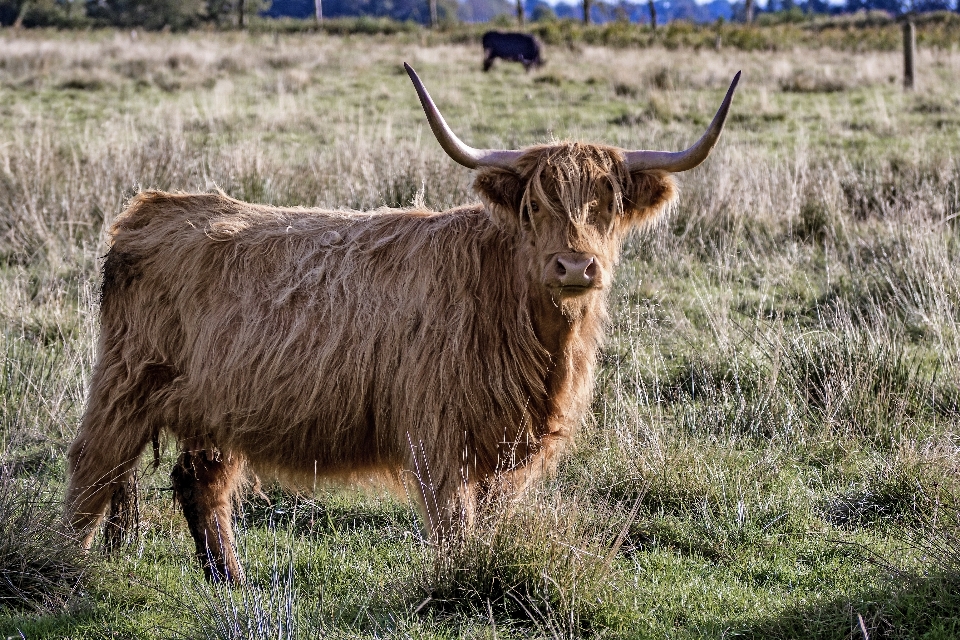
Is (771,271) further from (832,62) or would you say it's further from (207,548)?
(832,62)

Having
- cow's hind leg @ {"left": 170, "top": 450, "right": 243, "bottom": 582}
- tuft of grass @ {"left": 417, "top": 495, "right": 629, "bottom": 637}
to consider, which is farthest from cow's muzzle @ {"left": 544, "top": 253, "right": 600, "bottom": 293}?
cow's hind leg @ {"left": 170, "top": 450, "right": 243, "bottom": 582}

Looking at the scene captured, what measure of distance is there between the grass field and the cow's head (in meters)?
0.71

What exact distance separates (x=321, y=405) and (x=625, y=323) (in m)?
2.54

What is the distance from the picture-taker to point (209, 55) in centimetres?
1944

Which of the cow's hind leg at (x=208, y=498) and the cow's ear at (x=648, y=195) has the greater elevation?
the cow's ear at (x=648, y=195)

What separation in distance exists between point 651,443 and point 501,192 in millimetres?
1301

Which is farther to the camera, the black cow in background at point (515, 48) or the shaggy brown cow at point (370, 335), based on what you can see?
the black cow in background at point (515, 48)

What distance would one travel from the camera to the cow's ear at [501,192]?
2963 mm

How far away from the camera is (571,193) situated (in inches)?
114

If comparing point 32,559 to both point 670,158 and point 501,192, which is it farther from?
point 670,158

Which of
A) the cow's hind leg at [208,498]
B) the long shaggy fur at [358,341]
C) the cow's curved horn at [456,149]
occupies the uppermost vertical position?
the cow's curved horn at [456,149]

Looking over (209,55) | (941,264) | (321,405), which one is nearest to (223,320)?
(321,405)

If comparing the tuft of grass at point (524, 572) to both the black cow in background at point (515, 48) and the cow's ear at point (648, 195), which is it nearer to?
the cow's ear at point (648, 195)

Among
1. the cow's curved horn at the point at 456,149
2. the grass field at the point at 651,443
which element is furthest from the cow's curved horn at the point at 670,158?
the grass field at the point at 651,443
